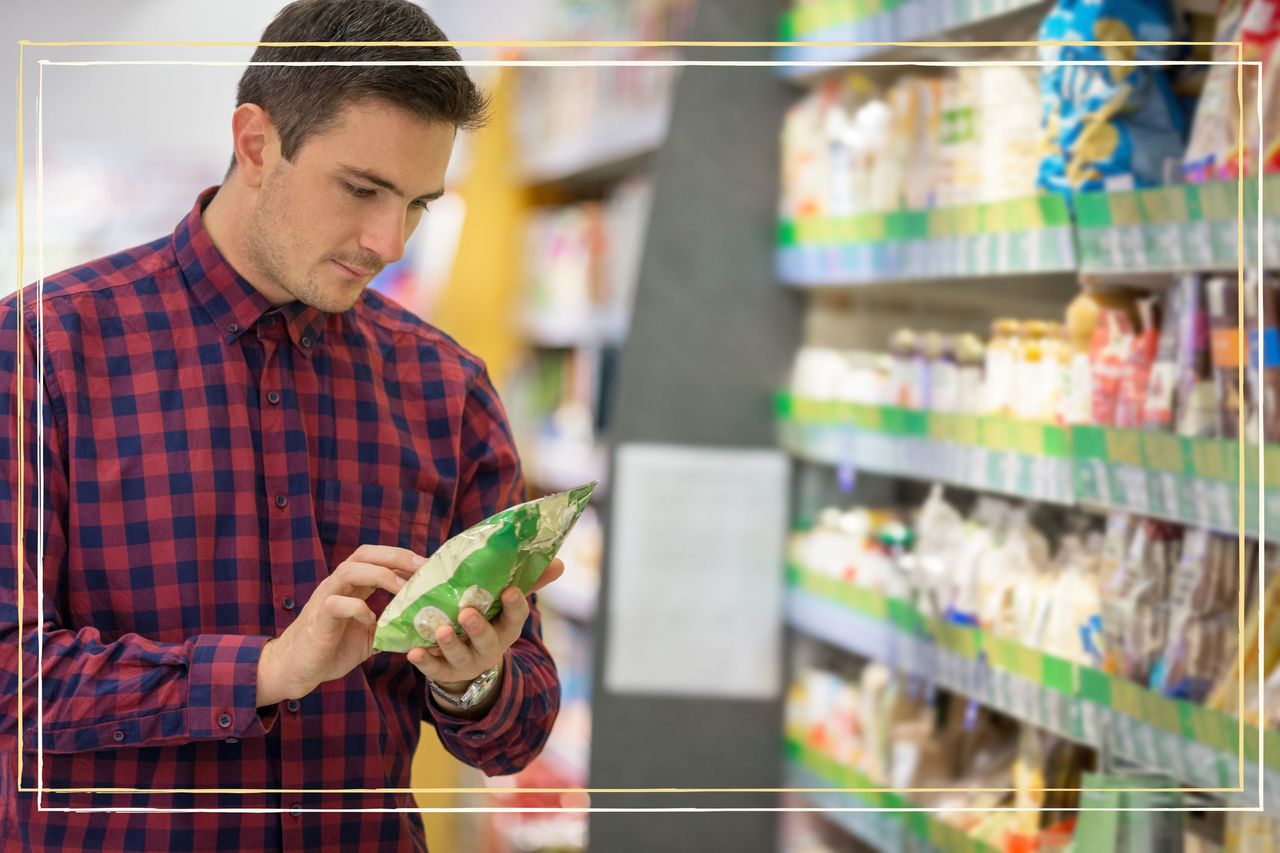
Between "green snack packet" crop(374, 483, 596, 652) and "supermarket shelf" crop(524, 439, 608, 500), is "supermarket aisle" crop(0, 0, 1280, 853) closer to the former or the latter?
"supermarket shelf" crop(524, 439, 608, 500)

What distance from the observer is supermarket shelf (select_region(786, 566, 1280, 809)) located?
1.60 meters

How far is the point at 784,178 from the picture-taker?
2623mm

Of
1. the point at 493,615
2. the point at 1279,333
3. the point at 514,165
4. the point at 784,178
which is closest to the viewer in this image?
the point at 493,615

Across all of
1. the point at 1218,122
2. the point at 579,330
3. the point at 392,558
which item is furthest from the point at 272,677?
the point at 579,330

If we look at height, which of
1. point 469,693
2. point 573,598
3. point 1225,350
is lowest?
point 573,598

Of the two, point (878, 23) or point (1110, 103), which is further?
point (878, 23)

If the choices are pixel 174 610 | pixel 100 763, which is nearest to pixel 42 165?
pixel 174 610

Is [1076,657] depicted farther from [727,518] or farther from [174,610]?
[174,610]

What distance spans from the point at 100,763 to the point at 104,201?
541 mm

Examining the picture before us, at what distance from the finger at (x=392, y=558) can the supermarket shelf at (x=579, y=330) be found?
171 cm

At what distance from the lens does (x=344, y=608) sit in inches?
45.1

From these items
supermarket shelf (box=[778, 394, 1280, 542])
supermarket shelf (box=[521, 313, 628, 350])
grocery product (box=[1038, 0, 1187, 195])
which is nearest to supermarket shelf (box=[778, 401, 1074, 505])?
supermarket shelf (box=[778, 394, 1280, 542])

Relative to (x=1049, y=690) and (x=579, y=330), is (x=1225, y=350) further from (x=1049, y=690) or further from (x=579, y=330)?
(x=579, y=330)

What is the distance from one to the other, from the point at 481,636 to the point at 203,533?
0.27 metres
